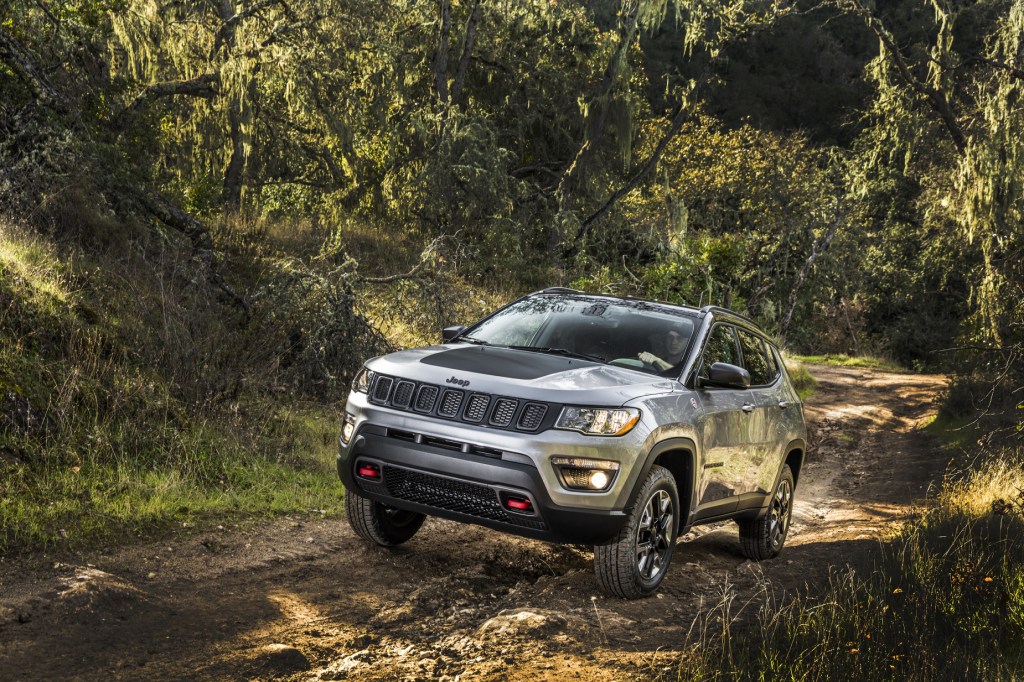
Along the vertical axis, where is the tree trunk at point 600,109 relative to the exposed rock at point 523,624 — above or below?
above

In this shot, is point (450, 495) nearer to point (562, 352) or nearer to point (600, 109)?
point (562, 352)

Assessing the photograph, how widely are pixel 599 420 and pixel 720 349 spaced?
1.89 metres

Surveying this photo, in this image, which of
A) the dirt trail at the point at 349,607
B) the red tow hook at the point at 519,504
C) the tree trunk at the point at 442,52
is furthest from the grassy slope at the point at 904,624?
the tree trunk at the point at 442,52

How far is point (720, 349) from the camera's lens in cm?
709

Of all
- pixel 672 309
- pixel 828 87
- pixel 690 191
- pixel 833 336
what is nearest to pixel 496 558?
pixel 672 309

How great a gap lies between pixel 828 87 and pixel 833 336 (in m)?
15.0

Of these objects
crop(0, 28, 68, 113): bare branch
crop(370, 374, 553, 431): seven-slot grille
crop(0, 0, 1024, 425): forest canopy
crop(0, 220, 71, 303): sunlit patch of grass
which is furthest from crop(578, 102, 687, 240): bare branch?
crop(370, 374, 553, 431): seven-slot grille

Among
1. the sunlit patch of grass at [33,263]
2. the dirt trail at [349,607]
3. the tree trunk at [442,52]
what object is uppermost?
the tree trunk at [442,52]

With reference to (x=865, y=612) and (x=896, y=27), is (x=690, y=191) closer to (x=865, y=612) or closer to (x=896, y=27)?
(x=896, y=27)

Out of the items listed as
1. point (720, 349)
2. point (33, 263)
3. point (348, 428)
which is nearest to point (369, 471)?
point (348, 428)

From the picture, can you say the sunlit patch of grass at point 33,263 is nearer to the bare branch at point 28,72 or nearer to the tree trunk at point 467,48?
the bare branch at point 28,72

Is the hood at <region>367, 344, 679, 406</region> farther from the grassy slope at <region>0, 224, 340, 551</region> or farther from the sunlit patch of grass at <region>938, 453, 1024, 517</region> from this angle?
the sunlit patch of grass at <region>938, 453, 1024, 517</region>

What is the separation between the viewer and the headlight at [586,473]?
546 cm

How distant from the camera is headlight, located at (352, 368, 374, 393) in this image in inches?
241
